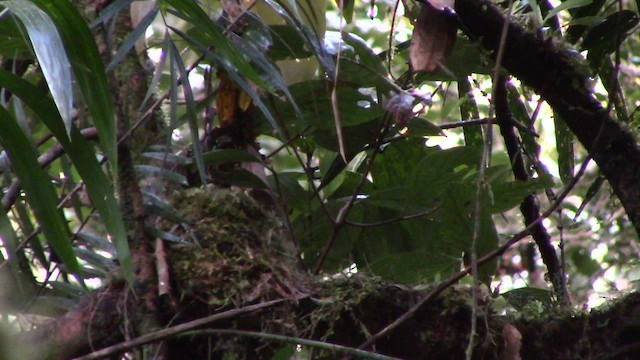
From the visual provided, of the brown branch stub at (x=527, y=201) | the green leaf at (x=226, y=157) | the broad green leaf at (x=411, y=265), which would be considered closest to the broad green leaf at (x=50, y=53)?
the green leaf at (x=226, y=157)

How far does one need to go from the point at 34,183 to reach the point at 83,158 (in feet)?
0.17

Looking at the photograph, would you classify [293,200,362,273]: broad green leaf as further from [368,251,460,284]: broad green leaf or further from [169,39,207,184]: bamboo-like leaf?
[169,39,207,184]: bamboo-like leaf

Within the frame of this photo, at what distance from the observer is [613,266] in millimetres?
2221

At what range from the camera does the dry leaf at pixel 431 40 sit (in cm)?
105

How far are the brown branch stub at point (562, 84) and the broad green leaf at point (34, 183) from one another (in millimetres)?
623

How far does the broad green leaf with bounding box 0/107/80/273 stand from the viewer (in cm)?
72

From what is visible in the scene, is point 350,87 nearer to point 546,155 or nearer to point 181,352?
point 181,352

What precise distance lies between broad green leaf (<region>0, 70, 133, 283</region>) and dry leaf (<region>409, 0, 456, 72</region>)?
0.48 metres

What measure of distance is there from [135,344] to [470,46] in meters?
0.64

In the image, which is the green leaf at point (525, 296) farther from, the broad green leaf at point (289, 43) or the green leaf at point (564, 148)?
the broad green leaf at point (289, 43)

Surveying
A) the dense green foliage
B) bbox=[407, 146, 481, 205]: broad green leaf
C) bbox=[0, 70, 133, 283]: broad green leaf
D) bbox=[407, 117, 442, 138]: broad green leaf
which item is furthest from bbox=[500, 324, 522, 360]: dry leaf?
bbox=[0, 70, 133, 283]: broad green leaf

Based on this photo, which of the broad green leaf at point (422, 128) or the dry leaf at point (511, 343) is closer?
the dry leaf at point (511, 343)

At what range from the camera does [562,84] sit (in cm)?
108

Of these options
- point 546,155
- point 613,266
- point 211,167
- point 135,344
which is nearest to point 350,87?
point 211,167
